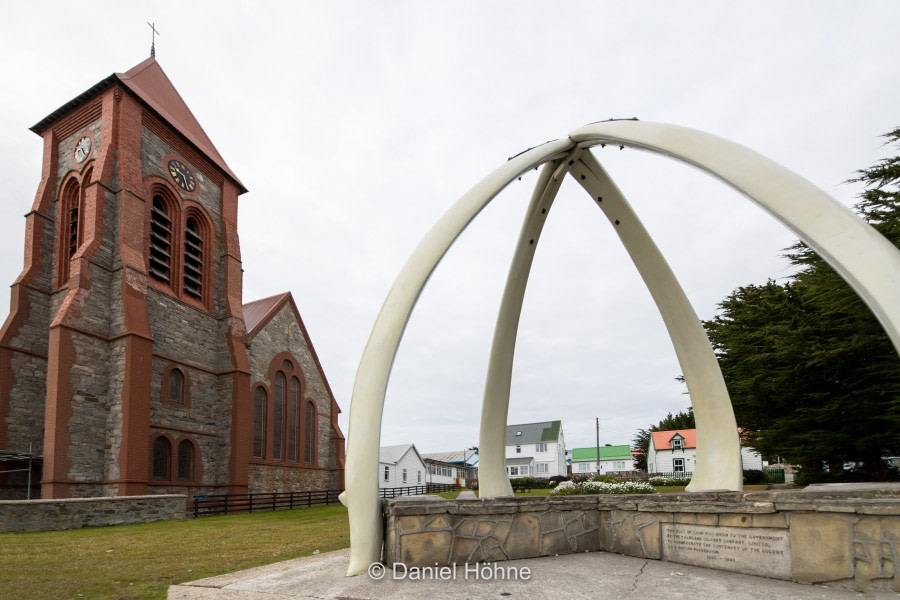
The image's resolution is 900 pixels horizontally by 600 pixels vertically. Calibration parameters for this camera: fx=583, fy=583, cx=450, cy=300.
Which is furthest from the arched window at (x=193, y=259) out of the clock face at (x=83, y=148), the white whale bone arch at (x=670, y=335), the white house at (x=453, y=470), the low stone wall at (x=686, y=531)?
the white house at (x=453, y=470)

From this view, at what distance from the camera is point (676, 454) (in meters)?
52.9

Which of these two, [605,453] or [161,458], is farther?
[605,453]

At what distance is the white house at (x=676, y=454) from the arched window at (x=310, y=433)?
32595 mm

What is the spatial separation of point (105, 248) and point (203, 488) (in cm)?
1139

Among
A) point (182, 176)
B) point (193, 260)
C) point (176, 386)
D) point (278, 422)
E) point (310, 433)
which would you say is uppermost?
point (182, 176)

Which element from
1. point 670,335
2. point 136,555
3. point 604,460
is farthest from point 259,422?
point 604,460

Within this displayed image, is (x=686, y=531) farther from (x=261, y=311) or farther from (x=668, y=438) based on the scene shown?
(x=668, y=438)

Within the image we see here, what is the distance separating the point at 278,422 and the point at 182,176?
14191 millimetres

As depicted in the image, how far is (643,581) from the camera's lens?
5.85m

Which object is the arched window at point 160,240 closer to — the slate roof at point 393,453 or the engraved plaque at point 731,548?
the engraved plaque at point 731,548

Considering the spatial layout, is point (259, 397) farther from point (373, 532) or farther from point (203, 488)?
point (373, 532)

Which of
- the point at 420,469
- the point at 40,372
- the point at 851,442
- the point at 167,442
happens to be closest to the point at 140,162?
the point at 40,372

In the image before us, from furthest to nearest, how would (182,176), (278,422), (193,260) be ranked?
(278,422) < (193,260) < (182,176)

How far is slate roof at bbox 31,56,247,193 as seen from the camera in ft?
85.5
